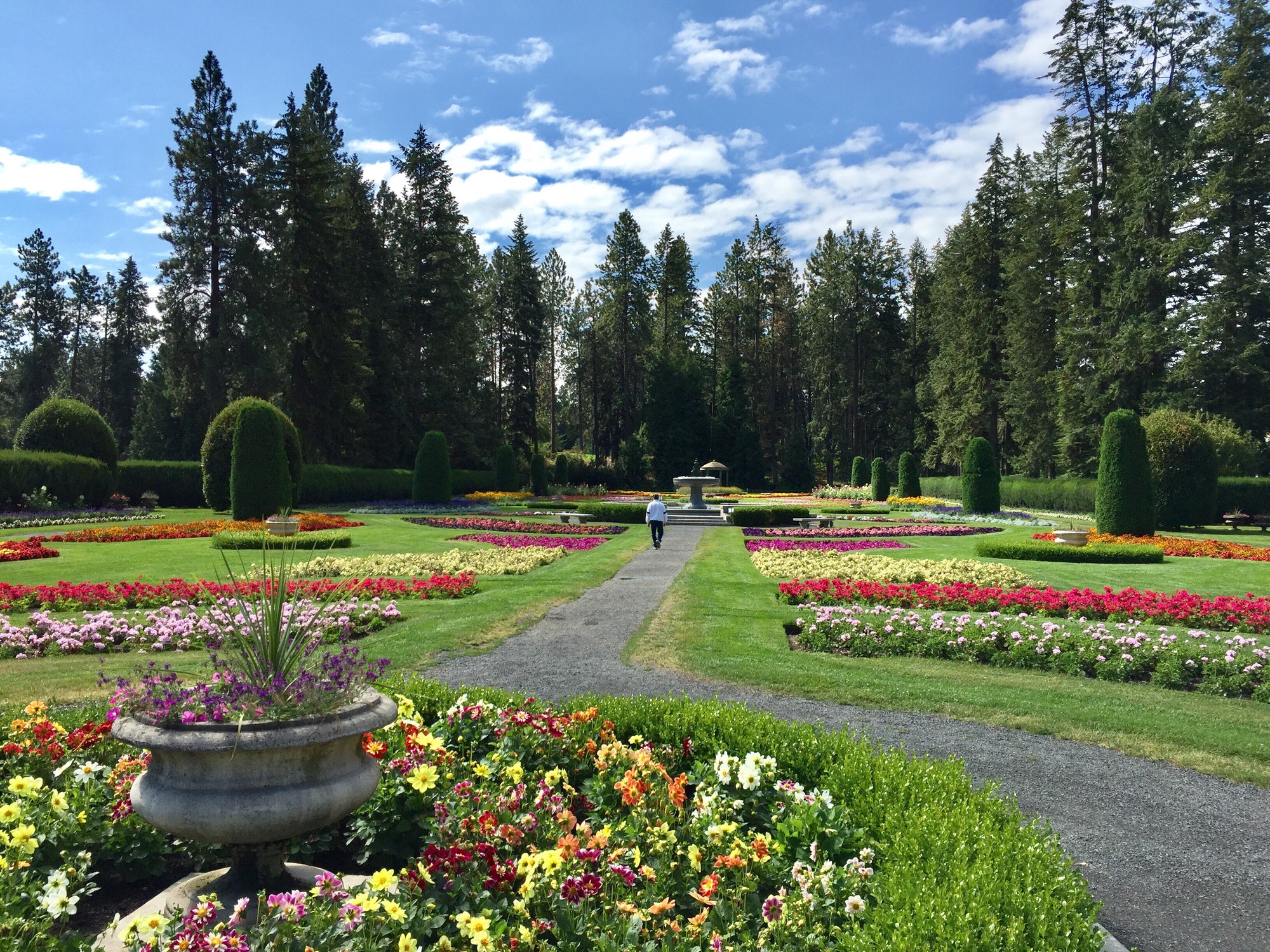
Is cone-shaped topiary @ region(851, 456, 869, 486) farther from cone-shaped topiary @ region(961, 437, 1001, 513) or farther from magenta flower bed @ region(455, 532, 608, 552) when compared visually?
magenta flower bed @ region(455, 532, 608, 552)

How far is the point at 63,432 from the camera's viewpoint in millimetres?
22766

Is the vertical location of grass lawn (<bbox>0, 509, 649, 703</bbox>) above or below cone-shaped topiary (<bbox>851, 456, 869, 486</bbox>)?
below

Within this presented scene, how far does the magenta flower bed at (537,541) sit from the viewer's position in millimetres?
16456

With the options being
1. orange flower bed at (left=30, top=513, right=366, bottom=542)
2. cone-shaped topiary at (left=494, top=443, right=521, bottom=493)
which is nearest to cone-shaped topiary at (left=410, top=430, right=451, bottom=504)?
cone-shaped topiary at (left=494, top=443, right=521, bottom=493)

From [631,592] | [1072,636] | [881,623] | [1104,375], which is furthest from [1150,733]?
[1104,375]

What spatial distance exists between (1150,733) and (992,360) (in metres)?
40.7

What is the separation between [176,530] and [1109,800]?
60.4ft

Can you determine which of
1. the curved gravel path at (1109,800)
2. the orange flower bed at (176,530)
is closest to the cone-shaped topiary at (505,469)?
the orange flower bed at (176,530)

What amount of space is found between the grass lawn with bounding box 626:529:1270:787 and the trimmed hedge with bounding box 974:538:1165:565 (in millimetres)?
7323

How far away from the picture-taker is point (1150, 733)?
17.0 feet

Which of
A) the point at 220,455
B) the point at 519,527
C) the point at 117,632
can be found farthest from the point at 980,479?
the point at 117,632

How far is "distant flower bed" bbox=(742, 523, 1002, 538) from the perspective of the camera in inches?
789

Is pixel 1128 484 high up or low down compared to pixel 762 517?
up

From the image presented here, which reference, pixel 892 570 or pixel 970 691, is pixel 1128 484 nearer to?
pixel 892 570
